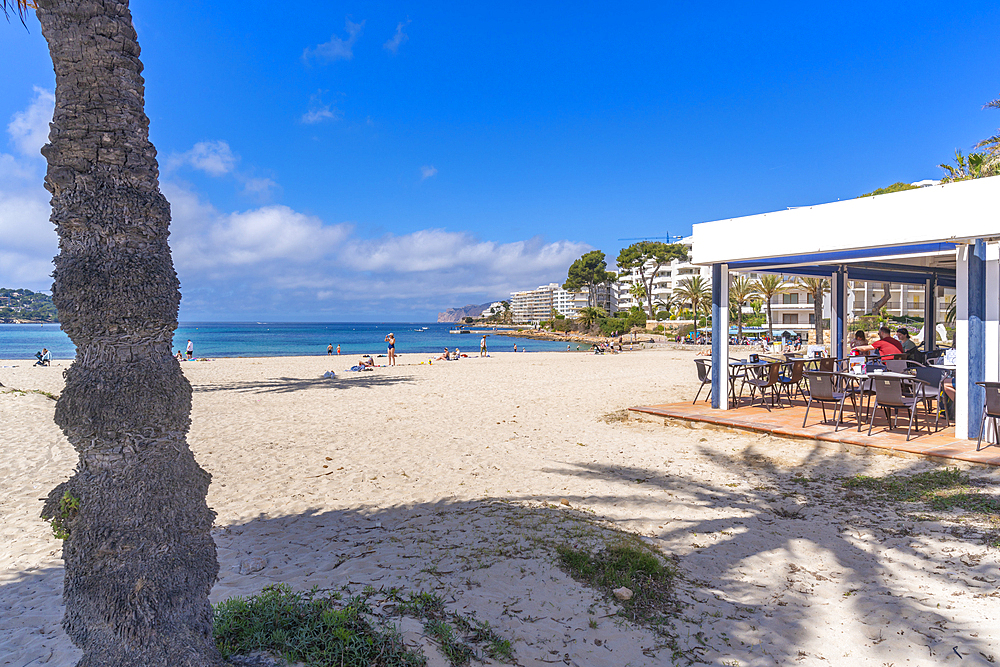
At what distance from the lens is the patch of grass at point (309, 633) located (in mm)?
2617

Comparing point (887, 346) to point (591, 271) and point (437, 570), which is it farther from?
point (591, 271)

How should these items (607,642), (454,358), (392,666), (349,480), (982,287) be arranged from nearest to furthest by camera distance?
(392,666) → (607,642) → (349,480) → (982,287) → (454,358)

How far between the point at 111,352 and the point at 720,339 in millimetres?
9570

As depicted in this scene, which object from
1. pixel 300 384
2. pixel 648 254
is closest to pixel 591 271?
pixel 648 254

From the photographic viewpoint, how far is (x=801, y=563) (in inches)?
157

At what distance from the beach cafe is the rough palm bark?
27.8 ft

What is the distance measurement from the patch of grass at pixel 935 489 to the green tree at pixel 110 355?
6.06 meters

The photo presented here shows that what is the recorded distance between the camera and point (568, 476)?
6254 mm

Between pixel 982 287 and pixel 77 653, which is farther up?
pixel 982 287

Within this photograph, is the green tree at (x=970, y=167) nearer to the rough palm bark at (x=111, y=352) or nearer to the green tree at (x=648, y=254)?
the rough palm bark at (x=111, y=352)

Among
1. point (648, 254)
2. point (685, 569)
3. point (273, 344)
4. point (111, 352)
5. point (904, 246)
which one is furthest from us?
point (648, 254)

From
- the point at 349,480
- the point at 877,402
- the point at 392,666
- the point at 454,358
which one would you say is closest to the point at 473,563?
the point at 392,666

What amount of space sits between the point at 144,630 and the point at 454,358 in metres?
28.7

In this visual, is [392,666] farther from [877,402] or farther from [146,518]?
[877,402]
